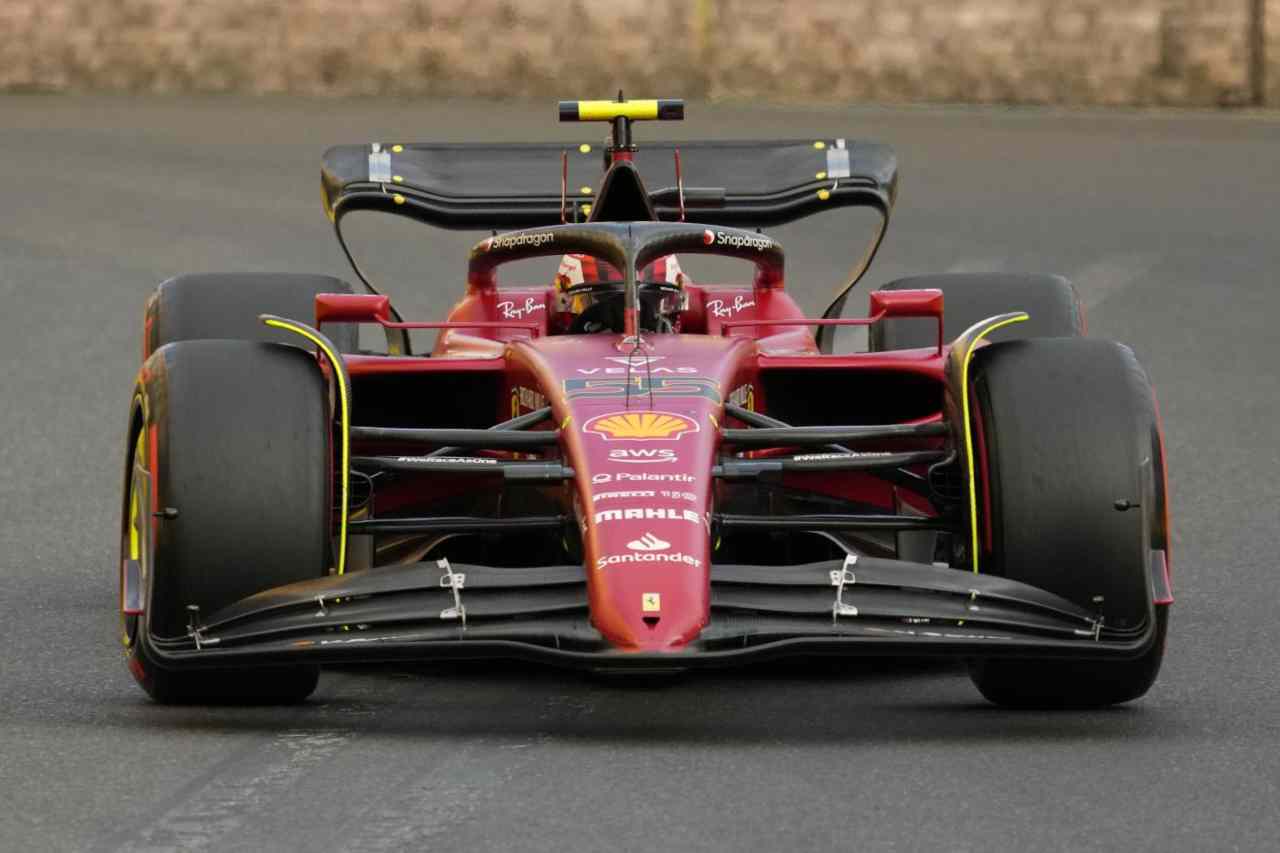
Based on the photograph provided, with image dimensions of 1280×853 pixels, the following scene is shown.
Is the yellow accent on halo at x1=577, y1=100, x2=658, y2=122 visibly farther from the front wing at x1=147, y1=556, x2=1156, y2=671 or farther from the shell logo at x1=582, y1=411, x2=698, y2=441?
the front wing at x1=147, y1=556, x2=1156, y2=671

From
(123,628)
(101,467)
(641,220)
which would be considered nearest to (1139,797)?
(123,628)

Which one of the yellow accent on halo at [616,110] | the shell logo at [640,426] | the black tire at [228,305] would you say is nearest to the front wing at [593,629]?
the shell logo at [640,426]

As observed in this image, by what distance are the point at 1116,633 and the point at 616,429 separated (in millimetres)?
1271

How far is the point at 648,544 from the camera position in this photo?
707 centimetres

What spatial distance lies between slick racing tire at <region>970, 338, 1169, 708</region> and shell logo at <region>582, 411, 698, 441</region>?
73 cm

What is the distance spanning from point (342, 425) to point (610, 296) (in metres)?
1.75

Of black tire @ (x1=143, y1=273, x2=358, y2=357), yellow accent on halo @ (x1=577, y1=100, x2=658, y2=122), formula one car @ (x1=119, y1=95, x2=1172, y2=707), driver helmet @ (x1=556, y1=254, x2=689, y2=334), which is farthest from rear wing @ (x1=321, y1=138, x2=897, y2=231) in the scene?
formula one car @ (x1=119, y1=95, x2=1172, y2=707)

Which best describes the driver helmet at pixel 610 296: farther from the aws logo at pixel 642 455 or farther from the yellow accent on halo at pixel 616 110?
the aws logo at pixel 642 455

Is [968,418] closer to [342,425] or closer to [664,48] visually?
[342,425]

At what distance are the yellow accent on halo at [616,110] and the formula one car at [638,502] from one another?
3.16 ft

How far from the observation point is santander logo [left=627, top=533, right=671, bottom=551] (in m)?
7.06

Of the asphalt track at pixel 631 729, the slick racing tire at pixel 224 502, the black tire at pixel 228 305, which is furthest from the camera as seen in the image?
the black tire at pixel 228 305

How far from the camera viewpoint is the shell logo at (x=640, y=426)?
7512mm

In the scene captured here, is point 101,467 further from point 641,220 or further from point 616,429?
point 616,429
